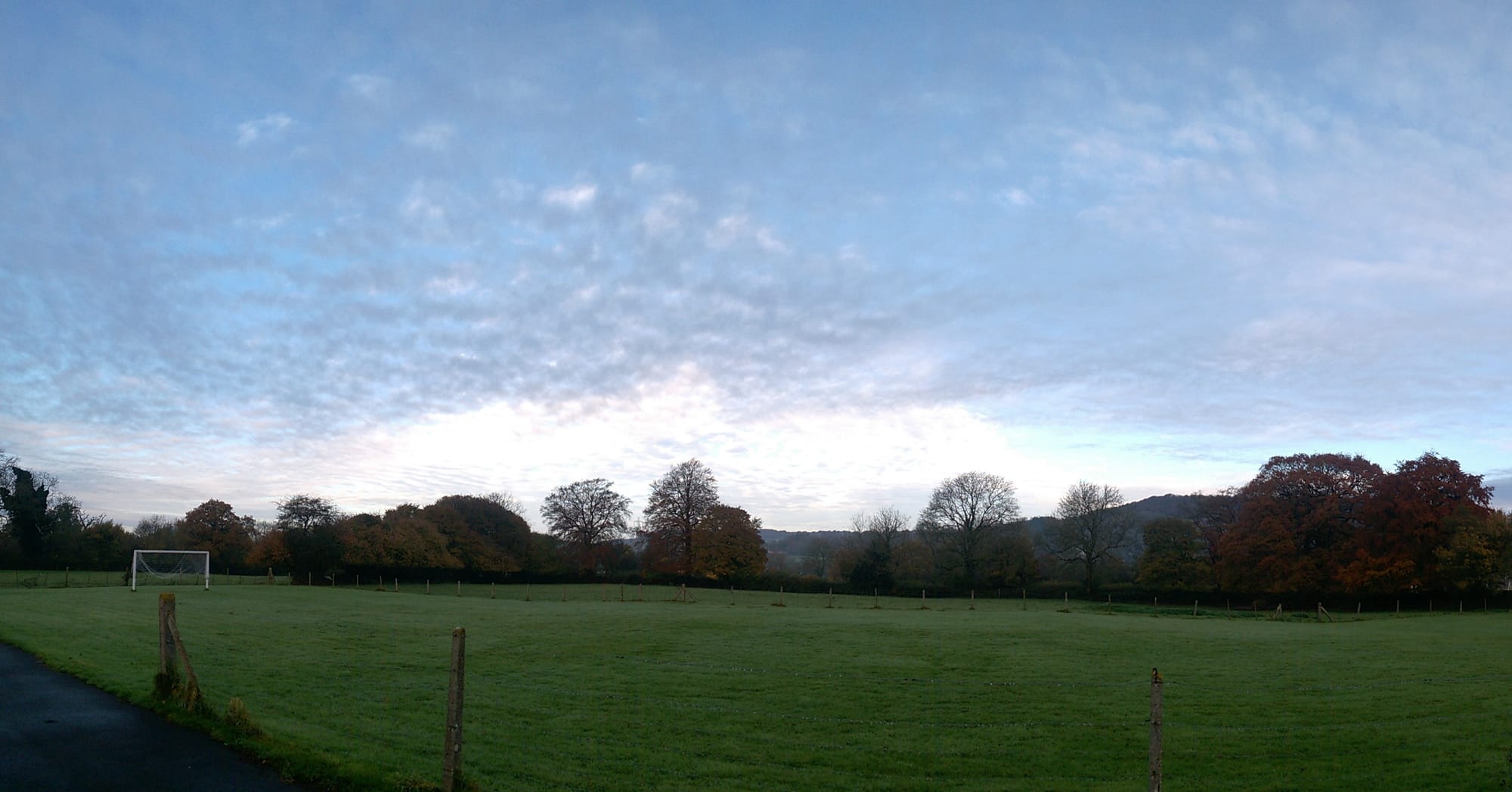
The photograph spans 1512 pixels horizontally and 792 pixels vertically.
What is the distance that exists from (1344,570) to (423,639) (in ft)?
221

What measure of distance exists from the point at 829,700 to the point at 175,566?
66.8 meters

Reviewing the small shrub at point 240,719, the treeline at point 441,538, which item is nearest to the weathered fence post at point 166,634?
the small shrub at point 240,719

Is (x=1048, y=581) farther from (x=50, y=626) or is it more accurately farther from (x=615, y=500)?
(x=50, y=626)

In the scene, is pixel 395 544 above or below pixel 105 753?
below

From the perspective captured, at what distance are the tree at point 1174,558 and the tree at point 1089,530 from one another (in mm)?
7579

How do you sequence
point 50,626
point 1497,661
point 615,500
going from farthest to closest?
point 615,500 → point 50,626 → point 1497,661

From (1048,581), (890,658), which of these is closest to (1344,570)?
(1048,581)

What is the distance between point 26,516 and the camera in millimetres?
78500

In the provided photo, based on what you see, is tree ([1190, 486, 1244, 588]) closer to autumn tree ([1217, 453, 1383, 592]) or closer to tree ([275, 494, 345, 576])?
autumn tree ([1217, 453, 1383, 592])

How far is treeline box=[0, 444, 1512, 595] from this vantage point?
6431cm

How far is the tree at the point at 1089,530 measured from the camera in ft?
289

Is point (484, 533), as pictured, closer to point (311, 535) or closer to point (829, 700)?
point (311, 535)

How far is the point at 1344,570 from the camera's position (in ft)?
209

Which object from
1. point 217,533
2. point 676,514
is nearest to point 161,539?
point 217,533
